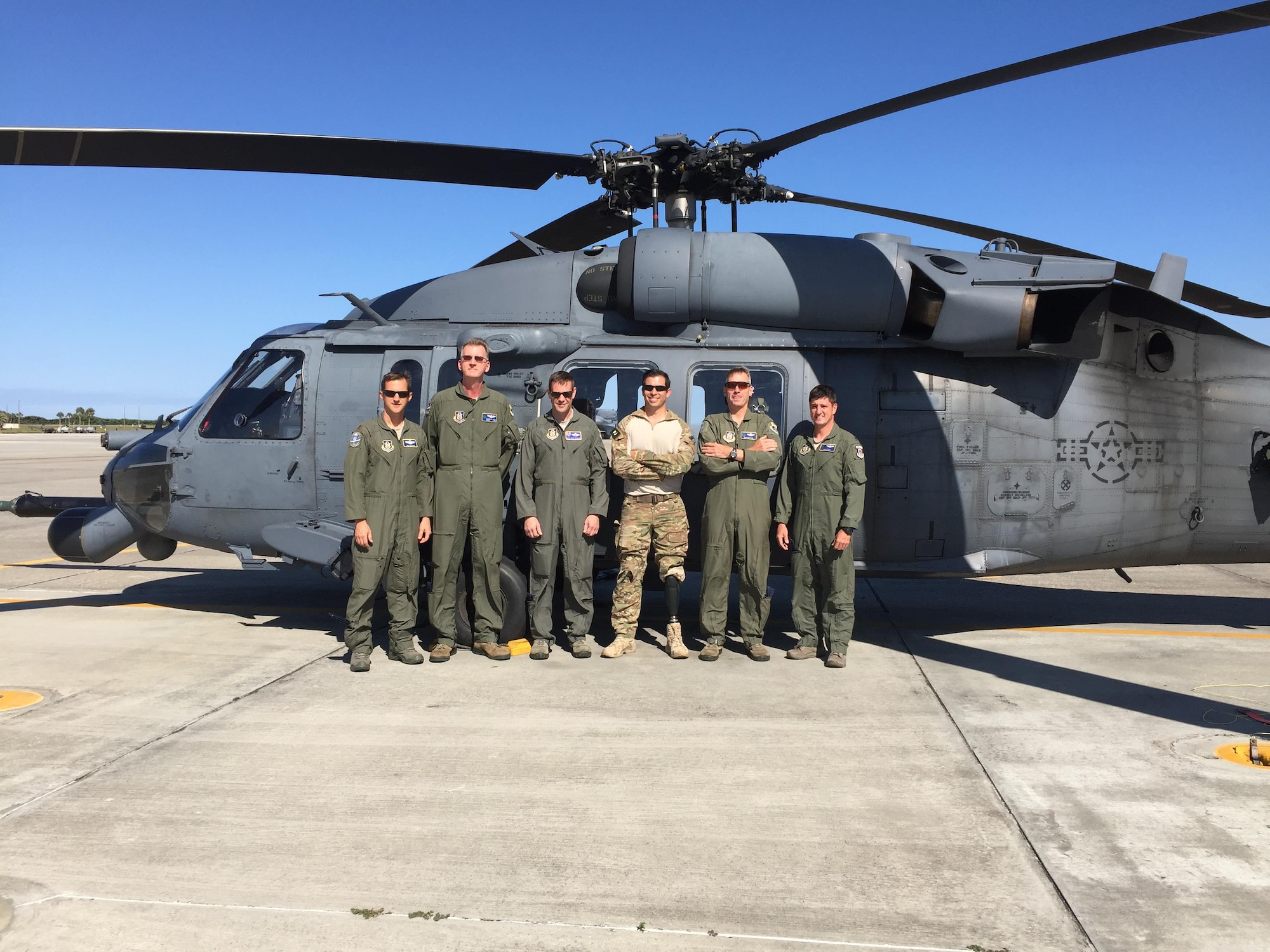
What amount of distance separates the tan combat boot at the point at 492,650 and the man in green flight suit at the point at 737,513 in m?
1.36

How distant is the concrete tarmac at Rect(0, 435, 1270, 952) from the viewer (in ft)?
9.79

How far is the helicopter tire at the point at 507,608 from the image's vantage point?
6.50 metres

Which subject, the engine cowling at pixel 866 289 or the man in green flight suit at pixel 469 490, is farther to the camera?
the engine cowling at pixel 866 289

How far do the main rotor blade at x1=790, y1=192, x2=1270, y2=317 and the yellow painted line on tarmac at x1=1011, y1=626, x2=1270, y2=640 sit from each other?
8.34 ft

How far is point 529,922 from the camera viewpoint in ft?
9.70

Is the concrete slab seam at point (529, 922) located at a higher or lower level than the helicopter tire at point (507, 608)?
lower

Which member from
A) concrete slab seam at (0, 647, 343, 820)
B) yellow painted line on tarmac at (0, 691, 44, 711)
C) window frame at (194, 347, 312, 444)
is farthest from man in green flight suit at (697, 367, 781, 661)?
yellow painted line on tarmac at (0, 691, 44, 711)

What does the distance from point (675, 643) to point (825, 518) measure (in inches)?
53.5

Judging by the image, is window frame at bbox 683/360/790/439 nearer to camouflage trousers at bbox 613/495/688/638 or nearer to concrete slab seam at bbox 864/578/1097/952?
camouflage trousers at bbox 613/495/688/638

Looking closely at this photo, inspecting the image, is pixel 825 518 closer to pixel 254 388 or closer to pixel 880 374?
pixel 880 374

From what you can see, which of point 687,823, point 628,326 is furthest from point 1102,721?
point 628,326

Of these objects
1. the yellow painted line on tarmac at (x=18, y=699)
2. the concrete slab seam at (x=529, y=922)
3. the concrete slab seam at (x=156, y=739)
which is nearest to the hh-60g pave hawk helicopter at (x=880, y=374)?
the concrete slab seam at (x=156, y=739)

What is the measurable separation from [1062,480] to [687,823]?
14.4 feet

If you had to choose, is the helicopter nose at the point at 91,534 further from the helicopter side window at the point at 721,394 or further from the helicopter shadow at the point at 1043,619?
the helicopter shadow at the point at 1043,619
